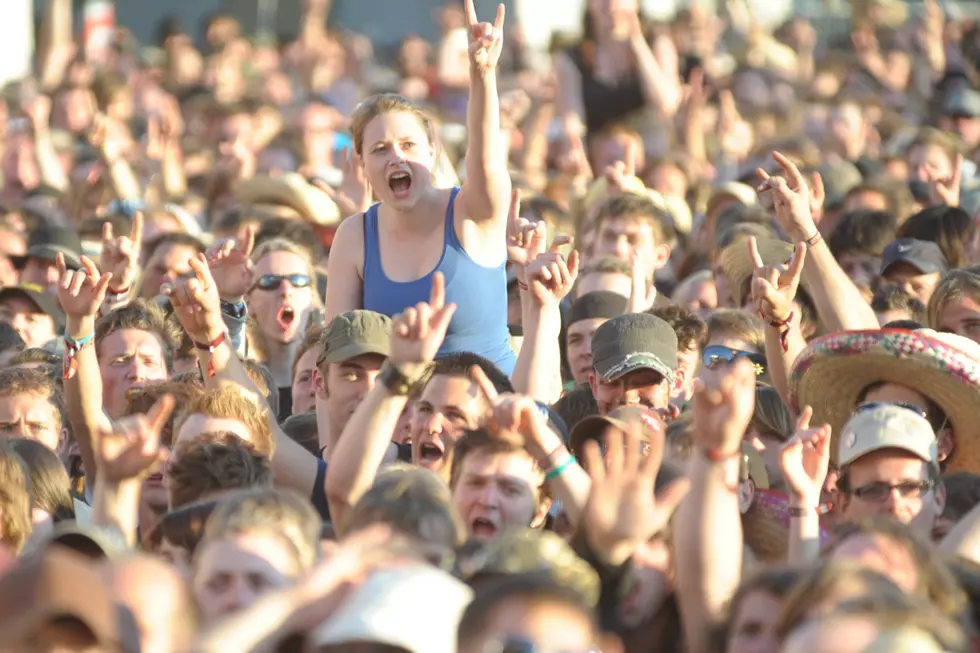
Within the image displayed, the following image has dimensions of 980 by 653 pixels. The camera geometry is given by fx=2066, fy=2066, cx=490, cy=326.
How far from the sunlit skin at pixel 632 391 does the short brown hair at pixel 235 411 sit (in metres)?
1.25

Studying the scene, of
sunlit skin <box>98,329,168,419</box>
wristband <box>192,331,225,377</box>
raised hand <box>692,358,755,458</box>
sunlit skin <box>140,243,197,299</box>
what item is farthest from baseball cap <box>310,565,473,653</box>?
sunlit skin <box>140,243,197,299</box>

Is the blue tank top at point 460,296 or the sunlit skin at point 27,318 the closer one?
the blue tank top at point 460,296

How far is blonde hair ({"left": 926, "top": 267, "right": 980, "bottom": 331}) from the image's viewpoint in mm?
7406

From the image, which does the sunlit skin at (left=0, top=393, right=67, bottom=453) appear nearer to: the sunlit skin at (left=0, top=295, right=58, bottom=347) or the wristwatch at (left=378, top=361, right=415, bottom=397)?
the wristwatch at (left=378, top=361, right=415, bottom=397)

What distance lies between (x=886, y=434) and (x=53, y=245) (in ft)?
16.7

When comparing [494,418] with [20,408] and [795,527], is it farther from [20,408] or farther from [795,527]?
[20,408]

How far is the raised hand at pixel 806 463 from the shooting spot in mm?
5398

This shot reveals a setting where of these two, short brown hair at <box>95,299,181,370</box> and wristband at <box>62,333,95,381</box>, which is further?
short brown hair at <box>95,299,181,370</box>

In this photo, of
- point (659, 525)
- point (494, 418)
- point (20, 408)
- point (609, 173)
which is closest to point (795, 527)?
point (659, 525)

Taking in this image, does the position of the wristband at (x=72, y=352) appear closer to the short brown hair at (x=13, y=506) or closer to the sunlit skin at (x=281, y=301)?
the short brown hair at (x=13, y=506)

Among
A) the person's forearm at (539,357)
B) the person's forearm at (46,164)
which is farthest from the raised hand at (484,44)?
the person's forearm at (46,164)

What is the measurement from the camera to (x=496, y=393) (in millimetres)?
6301

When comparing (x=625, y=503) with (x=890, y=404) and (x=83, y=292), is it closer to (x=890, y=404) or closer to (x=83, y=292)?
(x=890, y=404)

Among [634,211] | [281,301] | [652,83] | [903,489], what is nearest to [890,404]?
[903,489]
